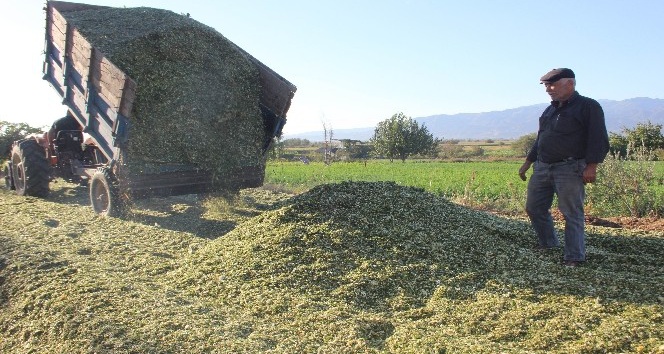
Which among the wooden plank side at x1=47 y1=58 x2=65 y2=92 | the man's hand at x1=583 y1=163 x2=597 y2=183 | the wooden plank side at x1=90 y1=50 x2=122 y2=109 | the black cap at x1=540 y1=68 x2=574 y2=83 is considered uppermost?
the wooden plank side at x1=47 y1=58 x2=65 y2=92

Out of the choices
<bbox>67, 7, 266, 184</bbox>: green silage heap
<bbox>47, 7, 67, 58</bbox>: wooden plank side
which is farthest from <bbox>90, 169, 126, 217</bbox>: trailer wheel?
<bbox>47, 7, 67, 58</bbox>: wooden plank side

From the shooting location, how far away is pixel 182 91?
6801 mm

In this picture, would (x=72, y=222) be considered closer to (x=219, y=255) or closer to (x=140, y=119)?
(x=140, y=119)

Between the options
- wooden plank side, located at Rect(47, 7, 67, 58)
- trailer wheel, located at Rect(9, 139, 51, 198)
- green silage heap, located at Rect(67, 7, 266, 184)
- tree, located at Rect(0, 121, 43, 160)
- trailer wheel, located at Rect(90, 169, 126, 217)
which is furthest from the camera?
tree, located at Rect(0, 121, 43, 160)

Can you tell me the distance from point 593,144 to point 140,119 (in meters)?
5.24

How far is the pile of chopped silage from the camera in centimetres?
304

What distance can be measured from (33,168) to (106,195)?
2.64 meters

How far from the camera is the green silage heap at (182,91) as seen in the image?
21.6 ft

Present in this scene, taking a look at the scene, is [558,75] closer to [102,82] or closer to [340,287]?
[340,287]

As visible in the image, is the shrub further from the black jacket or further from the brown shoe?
the black jacket

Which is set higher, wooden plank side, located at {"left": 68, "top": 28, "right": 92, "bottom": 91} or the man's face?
wooden plank side, located at {"left": 68, "top": 28, "right": 92, "bottom": 91}

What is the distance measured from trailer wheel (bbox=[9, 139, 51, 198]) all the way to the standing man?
8156mm

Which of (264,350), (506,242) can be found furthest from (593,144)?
(264,350)

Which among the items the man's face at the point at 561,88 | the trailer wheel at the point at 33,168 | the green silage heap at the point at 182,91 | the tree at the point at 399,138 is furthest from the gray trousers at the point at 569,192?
the tree at the point at 399,138
